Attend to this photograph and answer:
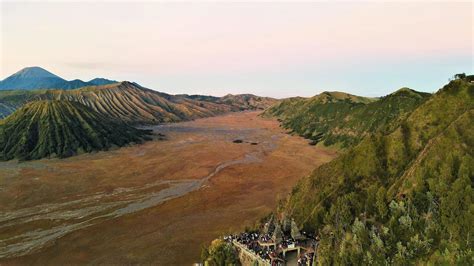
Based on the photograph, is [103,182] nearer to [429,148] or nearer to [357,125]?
[429,148]

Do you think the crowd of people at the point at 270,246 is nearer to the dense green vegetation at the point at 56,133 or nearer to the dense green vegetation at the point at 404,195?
the dense green vegetation at the point at 404,195

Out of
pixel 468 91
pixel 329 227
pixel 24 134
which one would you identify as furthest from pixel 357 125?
pixel 24 134

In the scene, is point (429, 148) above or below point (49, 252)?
above

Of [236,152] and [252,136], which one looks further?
[252,136]

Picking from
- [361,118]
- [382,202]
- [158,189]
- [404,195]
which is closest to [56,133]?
[158,189]

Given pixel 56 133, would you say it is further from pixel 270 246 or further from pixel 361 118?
pixel 270 246

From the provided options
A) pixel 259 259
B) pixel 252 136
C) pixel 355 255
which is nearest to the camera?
pixel 355 255

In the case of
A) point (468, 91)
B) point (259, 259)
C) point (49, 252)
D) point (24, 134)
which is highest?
point (468, 91)

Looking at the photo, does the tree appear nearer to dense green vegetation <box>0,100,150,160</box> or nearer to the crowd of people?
the crowd of people
